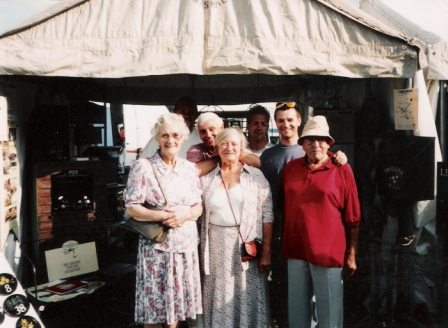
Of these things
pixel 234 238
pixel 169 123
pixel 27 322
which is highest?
pixel 169 123

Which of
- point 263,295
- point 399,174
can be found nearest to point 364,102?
point 399,174

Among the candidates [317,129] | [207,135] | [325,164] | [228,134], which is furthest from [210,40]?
[325,164]

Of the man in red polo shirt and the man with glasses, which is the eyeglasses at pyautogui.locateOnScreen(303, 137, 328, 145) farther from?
the man with glasses

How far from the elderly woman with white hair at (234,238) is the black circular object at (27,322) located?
1313 mm

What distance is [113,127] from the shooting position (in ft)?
40.6

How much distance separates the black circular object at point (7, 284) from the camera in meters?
3.16

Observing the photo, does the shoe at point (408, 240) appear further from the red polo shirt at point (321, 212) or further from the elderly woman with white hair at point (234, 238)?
the elderly woman with white hair at point (234, 238)

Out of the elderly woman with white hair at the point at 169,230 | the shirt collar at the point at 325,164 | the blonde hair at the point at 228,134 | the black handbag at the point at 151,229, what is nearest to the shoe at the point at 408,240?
the shirt collar at the point at 325,164

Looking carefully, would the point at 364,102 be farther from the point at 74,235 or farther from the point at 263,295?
the point at 74,235

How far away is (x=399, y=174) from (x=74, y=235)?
378 cm

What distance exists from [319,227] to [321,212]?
0.37 ft

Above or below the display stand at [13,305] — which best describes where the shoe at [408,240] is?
above

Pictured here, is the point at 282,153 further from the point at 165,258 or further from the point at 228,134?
the point at 165,258

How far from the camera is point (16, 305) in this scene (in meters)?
3.16
